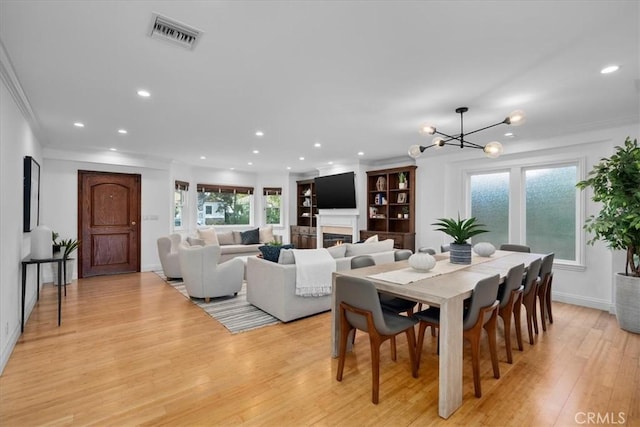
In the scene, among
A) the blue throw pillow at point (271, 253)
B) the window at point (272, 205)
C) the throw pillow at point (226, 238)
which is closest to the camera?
the blue throw pillow at point (271, 253)

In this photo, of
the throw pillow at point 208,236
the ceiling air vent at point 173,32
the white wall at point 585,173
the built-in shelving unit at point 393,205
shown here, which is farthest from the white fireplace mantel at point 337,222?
the ceiling air vent at point 173,32

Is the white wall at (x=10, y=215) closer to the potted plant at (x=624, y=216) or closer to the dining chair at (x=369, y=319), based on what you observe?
the dining chair at (x=369, y=319)

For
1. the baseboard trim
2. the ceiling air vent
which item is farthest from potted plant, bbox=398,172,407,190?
the ceiling air vent

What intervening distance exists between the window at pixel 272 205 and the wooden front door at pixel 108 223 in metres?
3.53

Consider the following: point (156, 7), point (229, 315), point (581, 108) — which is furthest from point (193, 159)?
point (581, 108)

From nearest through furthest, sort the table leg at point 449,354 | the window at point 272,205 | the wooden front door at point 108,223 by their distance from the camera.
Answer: the table leg at point 449,354
the wooden front door at point 108,223
the window at point 272,205

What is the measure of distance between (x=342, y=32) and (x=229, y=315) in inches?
133

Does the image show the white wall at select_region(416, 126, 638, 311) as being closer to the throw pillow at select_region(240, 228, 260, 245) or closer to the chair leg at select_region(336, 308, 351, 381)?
the chair leg at select_region(336, 308, 351, 381)

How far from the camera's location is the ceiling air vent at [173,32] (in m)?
1.93

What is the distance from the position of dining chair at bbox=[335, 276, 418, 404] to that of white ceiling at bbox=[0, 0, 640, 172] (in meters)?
1.73

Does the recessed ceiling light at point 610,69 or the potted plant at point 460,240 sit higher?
the recessed ceiling light at point 610,69

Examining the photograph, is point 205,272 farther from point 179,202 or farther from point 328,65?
point 179,202

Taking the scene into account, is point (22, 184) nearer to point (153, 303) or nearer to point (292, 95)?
point (153, 303)

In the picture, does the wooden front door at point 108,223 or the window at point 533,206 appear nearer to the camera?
the window at point 533,206
